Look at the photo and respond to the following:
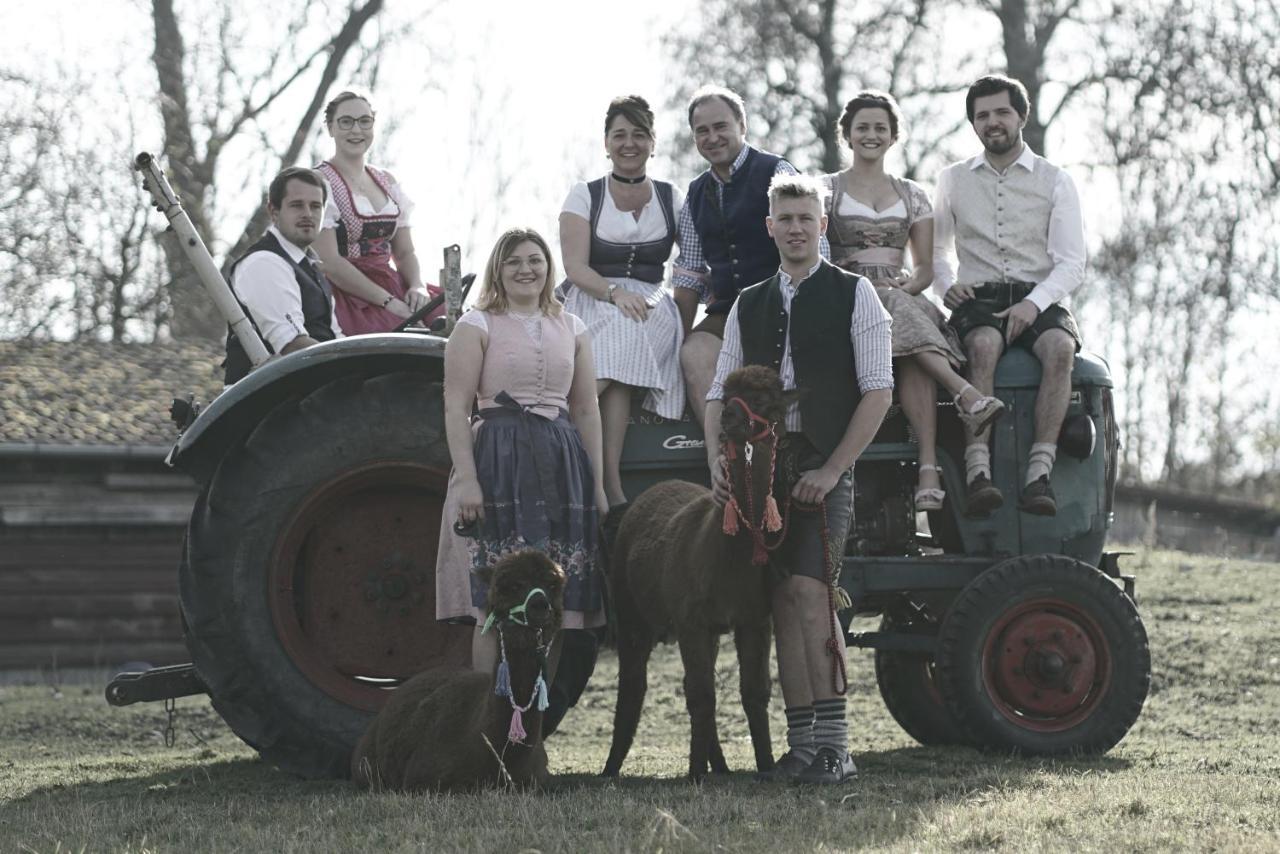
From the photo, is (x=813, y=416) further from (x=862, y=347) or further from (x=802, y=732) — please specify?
(x=802, y=732)

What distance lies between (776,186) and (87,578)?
1118cm

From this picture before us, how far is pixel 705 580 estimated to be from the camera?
5539 mm

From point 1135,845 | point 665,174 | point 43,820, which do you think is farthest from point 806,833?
point 665,174

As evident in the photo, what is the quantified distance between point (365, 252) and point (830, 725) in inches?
111

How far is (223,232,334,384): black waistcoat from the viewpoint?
6457 mm

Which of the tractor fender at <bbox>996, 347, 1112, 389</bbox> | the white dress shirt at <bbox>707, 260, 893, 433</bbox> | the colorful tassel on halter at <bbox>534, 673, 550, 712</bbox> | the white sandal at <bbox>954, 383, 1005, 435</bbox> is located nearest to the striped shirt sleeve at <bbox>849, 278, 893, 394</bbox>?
the white dress shirt at <bbox>707, 260, 893, 433</bbox>

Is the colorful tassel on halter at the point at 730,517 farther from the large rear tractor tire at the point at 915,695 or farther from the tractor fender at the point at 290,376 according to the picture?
the large rear tractor tire at the point at 915,695

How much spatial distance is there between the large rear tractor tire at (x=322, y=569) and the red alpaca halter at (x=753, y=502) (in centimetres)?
126

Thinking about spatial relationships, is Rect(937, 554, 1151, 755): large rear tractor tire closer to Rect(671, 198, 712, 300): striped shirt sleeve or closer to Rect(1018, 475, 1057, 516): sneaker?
Rect(1018, 475, 1057, 516): sneaker

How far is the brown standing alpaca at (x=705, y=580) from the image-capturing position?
5254 mm

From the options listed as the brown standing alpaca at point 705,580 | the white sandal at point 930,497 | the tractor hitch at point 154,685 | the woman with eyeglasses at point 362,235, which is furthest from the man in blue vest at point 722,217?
the tractor hitch at point 154,685

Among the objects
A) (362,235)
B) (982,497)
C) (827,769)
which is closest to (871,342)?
(982,497)

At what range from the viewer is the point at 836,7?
74.7 feet

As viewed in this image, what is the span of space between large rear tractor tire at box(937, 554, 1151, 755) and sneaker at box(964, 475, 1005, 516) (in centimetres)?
22
